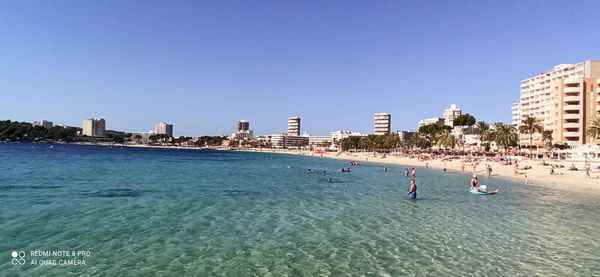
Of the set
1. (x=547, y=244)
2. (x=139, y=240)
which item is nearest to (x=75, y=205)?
(x=139, y=240)

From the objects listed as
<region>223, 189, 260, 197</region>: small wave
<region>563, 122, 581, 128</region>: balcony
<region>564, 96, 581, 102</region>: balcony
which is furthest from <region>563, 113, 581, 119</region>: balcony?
<region>223, 189, 260, 197</region>: small wave

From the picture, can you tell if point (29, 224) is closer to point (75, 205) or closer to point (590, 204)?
point (75, 205)

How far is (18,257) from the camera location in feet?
39.6

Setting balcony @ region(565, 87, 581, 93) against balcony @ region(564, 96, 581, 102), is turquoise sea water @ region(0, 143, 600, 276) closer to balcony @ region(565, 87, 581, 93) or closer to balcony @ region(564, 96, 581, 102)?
balcony @ region(564, 96, 581, 102)

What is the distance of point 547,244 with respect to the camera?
15.3 m

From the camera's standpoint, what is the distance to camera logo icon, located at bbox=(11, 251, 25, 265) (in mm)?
11609

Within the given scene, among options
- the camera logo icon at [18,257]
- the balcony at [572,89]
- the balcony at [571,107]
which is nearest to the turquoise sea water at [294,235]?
the camera logo icon at [18,257]

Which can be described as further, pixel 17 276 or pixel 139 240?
pixel 139 240

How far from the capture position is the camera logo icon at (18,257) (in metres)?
11.6

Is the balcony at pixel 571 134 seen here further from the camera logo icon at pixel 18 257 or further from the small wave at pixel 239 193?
the camera logo icon at pixel 18 257

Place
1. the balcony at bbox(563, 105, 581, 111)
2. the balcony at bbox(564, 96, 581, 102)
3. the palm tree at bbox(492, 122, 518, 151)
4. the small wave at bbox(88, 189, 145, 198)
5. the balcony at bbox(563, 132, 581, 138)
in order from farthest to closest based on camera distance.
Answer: the balcony at bbox(563, 132, 581, 138)
the balcony at bbox(563, 105, 581, 111)
the balcony at bbox(564, 96, 581, 102)
the palm tree at bbox(492, 122, 518, 151)
the small wave at bbox(88, 189, 145, 198)

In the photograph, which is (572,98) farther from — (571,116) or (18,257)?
(18,257)

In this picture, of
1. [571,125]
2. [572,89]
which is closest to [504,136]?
[571,125]

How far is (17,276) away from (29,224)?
736 centimetres
